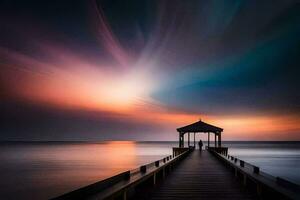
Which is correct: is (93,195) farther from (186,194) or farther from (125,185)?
(186,194)

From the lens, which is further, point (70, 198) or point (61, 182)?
point (61, 182)

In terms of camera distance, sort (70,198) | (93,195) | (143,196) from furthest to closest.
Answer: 1. (143,196)
2. (93,195)
3. (70,198)

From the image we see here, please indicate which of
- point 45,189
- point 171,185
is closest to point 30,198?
point 45,189

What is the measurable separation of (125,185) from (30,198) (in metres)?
17.1

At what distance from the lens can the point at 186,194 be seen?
9.47 metres

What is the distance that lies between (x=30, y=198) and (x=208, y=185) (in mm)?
14418

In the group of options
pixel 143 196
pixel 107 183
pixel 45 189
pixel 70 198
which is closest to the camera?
pixel 70 198

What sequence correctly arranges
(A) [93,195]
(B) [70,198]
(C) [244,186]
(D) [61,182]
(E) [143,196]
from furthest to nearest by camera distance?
(D) [61,182]
(C) [244,186]
(E) [143,196]
(A) [93,195]
(B) [70,198]

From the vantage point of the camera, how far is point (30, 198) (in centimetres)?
2258

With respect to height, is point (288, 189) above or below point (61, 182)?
above

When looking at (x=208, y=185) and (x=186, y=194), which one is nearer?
(x=186, y=194)

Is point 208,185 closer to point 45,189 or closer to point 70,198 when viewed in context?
point 70,198

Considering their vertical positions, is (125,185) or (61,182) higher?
(125,185)

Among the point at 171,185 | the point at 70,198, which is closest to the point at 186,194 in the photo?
the point at 171,185
